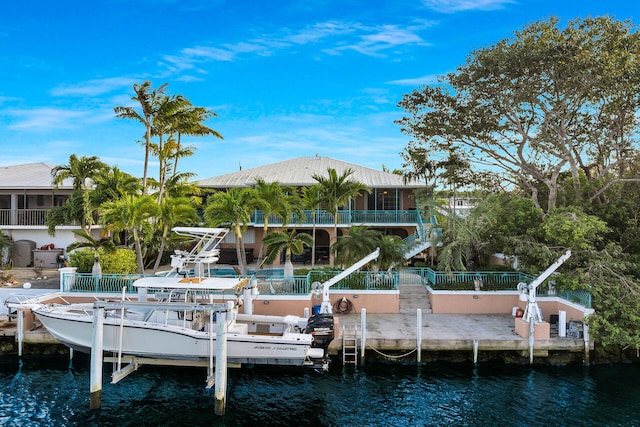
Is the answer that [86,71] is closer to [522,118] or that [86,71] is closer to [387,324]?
[387,324]

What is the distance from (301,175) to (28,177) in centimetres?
1732

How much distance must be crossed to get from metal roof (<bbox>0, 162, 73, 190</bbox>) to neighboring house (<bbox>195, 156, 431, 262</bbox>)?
8824mm

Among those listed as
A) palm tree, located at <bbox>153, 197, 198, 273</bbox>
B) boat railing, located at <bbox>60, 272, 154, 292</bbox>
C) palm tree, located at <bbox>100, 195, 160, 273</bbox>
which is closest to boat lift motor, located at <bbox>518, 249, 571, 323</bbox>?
palm tree, located at <bbox>153, 197, 198, 273</bbox>

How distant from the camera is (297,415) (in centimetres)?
1216

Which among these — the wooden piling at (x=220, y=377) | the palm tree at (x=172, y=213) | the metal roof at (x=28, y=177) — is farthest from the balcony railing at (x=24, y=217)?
the wooden piling at (x=220, y=377)

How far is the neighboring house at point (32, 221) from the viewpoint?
26.1 meters

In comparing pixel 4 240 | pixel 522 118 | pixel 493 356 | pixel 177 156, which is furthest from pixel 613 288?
pixel 4 240

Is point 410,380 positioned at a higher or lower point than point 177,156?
lower

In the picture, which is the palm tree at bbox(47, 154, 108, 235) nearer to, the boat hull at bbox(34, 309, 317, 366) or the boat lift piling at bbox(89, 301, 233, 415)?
the boat hull at bbox(34, 309, 317, 366)

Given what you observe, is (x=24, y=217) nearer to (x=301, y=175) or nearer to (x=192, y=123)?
(x=192, y=123)

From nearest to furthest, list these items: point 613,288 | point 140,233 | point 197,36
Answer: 1. point 613,288
2. point 197,36
3. point 140,233

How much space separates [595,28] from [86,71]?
899 inches

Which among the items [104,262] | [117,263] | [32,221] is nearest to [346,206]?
[117,263]

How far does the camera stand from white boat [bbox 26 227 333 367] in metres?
13.6
